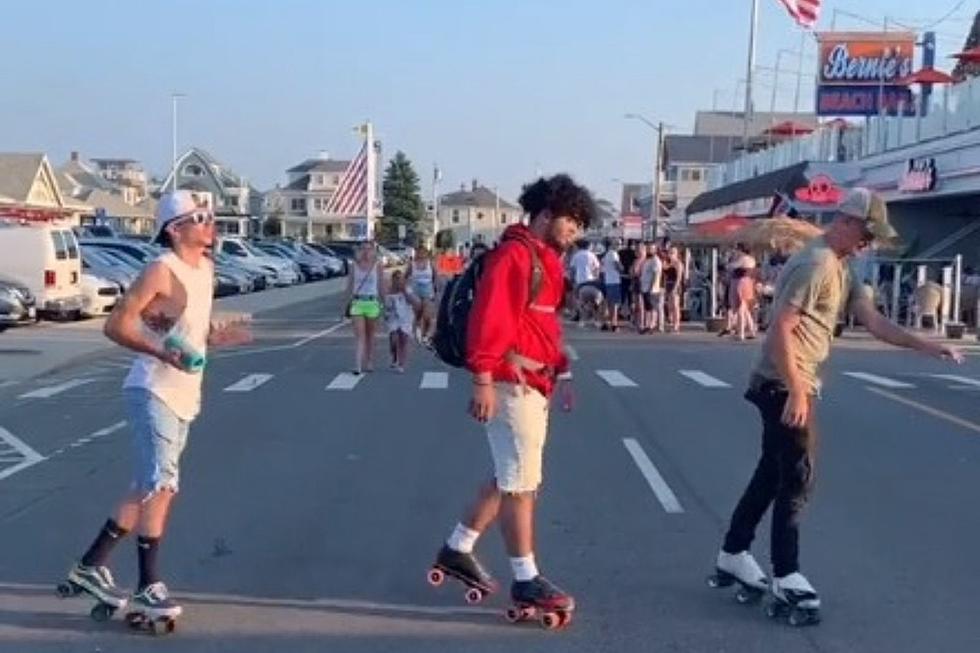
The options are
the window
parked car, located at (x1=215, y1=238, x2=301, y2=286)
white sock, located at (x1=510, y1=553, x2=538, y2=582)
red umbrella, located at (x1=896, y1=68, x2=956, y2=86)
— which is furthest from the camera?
parked car, located at (x1=215, y1=238, x2=301, y2=286)

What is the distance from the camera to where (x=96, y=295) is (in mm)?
31906

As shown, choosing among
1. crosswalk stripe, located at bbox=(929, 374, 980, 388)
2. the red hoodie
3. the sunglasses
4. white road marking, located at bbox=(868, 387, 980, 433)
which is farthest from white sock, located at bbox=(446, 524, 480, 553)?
crosswalk stripe, located at bbox=(929, 374, 980, 388)

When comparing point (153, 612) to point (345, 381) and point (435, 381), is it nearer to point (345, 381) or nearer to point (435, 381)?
point (345, 381)

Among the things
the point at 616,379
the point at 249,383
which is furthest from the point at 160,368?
the point at 616,379

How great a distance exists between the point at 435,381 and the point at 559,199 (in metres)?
12.8

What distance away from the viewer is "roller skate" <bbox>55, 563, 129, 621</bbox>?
21.7 ft

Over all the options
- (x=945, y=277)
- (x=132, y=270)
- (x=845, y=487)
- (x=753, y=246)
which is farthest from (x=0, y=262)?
(x=845, y=487)

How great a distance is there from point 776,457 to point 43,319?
26.1 metres

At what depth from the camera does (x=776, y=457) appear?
6754mm

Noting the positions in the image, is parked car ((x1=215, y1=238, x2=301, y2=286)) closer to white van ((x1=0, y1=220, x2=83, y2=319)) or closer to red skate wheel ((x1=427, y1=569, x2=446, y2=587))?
white van ((x1=0, y1=220, x2=83, y2=319))

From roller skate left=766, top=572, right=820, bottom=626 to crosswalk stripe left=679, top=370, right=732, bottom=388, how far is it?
12.0 m

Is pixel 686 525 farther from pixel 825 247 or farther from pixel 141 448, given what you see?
pixel 141 448

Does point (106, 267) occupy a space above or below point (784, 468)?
below

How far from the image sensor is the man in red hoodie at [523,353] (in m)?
6.29
